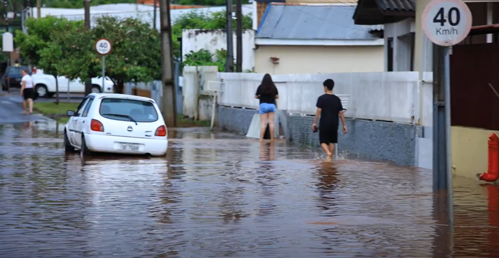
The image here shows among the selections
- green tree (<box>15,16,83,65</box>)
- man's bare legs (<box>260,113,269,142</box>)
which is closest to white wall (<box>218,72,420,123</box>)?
man's bare legs (<box>260,113,269,142</box>)

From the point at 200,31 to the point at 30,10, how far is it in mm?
44568

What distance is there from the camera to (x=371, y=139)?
19641mm

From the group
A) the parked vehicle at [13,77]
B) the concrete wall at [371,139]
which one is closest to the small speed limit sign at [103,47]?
the concrete wall at [371,139]

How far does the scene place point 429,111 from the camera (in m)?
17.0

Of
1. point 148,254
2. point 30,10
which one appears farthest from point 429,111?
point 30,10

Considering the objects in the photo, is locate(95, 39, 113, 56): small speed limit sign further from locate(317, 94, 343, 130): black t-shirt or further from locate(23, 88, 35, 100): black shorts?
locate(317, 94, 343, 130): black t-shirt

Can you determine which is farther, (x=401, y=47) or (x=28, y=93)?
(x=28, y=93)

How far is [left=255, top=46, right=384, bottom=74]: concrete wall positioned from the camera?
128 feet

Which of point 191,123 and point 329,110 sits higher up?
point 329,110

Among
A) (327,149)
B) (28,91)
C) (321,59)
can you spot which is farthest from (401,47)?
(28,91)

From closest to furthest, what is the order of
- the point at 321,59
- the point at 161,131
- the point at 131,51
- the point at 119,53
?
1. the point at 161,131
2. the point at 131,51
3. the point at 119,53
4. the point at 321,59

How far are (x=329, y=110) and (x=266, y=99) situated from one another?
6691 mm

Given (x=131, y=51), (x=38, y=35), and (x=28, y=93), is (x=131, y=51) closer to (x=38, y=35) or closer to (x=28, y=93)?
(x=28, y=93)

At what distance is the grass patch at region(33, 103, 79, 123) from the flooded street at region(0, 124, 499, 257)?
56.8ft
